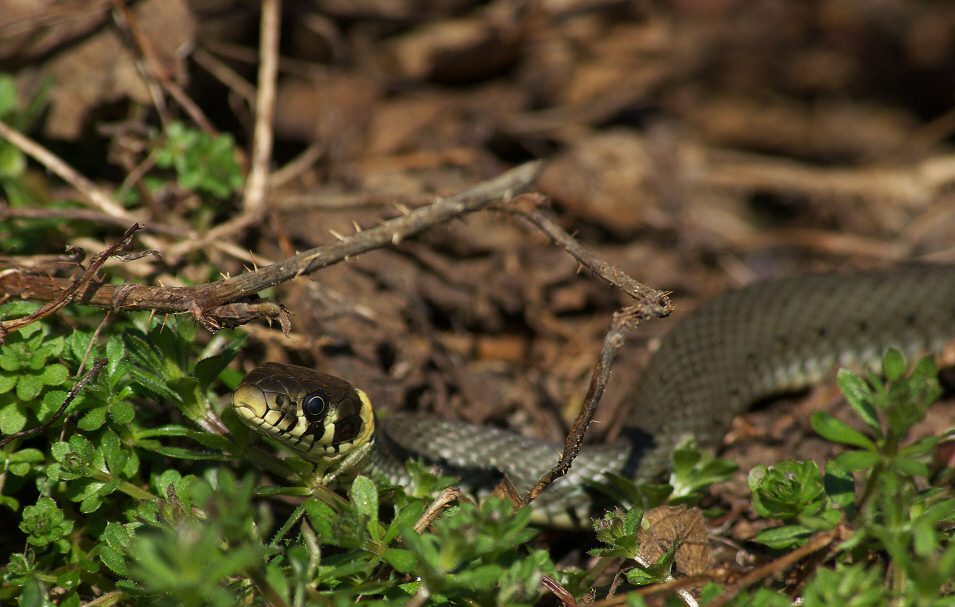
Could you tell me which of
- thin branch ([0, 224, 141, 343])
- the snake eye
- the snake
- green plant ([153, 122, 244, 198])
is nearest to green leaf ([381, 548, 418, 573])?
the snake

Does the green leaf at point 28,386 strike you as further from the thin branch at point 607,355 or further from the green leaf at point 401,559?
the thin branch at point 607,355

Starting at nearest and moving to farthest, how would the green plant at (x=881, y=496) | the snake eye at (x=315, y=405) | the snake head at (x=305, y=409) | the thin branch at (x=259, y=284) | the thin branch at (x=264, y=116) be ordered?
1. the green plant at (x=881, y=496)
2. the thin branch at (x=259, y=284)
3. the snake head at (x=305, y=409)
4. the snake eye at (x=315, y=405)
5. the thin branch at (x=264, y=116)

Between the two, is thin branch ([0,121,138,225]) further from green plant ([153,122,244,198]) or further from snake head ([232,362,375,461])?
snake head ([232,362,375,461])

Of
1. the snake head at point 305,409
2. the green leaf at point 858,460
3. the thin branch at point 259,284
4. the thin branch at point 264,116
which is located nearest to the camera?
the green leaf at point 858,460

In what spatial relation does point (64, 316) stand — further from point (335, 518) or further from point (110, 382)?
point (335, 518)

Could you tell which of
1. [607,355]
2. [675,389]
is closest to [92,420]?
[607,355]

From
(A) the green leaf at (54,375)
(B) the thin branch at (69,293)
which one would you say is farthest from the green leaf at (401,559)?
(B) the thin branch at (69,293)

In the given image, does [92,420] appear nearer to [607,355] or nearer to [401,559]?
[401,559]

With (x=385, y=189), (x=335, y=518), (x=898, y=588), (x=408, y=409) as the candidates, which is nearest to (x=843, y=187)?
(x=385, y=189)
